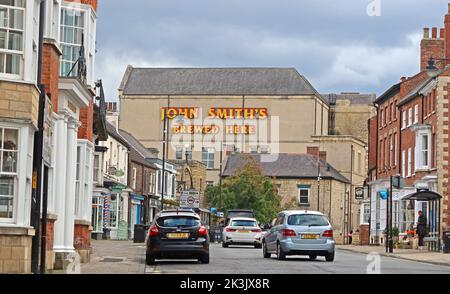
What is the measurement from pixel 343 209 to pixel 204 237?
8115 cm

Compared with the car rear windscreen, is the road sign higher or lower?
higher

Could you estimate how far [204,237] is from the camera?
90.4ft

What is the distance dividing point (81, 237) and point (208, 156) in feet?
294

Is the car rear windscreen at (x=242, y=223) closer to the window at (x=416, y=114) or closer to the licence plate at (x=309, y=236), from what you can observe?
the window at (x=416, y=114)

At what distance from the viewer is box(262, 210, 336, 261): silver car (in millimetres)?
30141

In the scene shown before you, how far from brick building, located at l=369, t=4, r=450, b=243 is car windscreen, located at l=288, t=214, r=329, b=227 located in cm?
1833

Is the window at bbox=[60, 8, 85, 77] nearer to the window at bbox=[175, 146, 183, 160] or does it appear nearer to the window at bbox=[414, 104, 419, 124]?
the window at bbox=[414, 104, 419, 124]

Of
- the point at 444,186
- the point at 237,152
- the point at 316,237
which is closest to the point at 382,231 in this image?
the point at 444,186

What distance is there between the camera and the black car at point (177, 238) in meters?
27.2

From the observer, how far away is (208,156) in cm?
11706

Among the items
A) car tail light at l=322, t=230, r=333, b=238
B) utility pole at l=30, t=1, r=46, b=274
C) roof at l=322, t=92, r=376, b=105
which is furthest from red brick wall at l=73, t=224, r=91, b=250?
roof at l=322, t=92, r=376, b=105

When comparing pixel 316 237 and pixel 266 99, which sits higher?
pixel 266 99
